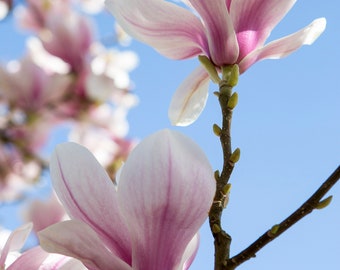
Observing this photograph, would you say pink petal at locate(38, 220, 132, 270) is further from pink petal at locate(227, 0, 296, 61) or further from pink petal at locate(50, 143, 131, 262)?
pink petal at locate(227, 0, 296, 61)

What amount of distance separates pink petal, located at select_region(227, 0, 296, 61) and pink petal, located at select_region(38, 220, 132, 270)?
0.28 meters

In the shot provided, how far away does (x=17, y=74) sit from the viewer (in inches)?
93.3

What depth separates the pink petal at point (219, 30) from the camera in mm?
638

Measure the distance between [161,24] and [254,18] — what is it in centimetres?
10

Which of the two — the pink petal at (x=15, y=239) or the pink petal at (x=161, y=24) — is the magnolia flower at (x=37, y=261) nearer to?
the pink petal at (x=15, y=239)

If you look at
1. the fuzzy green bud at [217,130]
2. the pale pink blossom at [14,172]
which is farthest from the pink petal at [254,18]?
the pale pink blossom at [14,172]

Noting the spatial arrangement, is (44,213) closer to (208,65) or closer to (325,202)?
(208,65)

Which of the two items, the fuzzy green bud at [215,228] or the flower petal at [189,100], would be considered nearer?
the fuzzy green bud at [215,228]

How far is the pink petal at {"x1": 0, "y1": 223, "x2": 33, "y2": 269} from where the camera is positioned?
573 mm

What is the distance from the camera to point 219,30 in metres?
0.66

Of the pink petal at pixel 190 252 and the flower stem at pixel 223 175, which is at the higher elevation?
the flower stem at pixel 223 175

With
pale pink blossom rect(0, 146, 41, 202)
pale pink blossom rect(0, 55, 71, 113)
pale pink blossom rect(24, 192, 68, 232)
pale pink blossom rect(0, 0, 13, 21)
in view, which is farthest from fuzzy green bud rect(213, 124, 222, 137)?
pale pink blossom rect(0, 0, 13, 21)

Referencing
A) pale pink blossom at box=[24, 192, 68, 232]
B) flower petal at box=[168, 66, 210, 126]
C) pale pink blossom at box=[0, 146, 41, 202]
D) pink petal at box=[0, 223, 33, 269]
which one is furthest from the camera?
pale pink blossom at box=[0, 146, 41, 202]

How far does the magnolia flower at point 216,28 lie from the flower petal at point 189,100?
50 mm
